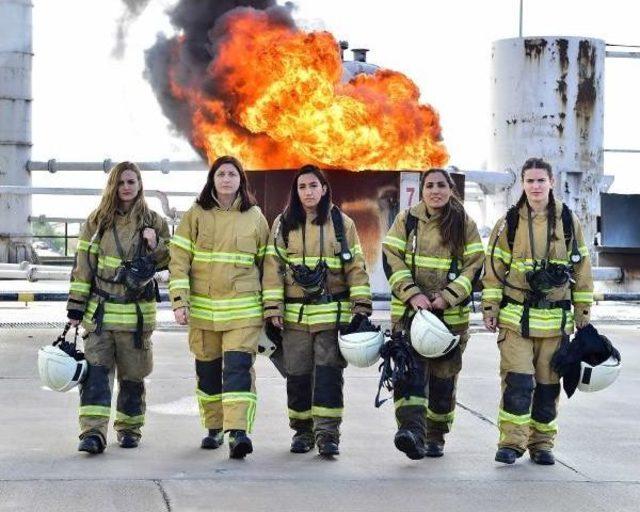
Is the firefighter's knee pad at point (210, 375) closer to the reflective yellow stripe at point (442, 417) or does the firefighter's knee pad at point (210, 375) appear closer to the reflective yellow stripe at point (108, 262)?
the reflective yellow stripe at point (108, 262)

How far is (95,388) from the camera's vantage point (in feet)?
25.3

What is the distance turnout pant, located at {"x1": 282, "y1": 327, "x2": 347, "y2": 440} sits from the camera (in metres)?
7.61

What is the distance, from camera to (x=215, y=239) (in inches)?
301

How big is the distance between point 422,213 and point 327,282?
0.67 m

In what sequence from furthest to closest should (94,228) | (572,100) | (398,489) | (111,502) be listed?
(572,100)
(94,228)
(398,489)
(111,502)

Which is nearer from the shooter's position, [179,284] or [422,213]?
[179,284]

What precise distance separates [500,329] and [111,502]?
100 inches

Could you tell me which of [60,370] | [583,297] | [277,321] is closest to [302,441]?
[277,321]

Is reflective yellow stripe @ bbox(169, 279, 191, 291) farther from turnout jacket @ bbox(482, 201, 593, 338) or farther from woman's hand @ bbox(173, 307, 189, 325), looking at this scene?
turnout jacket @ bbox(482, 201, 593, 338)

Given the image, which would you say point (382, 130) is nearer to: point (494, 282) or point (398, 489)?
point (494, 282)

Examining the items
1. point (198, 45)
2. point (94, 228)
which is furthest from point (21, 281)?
point (94, 228)

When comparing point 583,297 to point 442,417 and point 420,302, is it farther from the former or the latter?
point 442,417

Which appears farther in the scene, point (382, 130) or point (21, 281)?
point (21, 281)

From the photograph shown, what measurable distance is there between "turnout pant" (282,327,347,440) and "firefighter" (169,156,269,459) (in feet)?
0.83
